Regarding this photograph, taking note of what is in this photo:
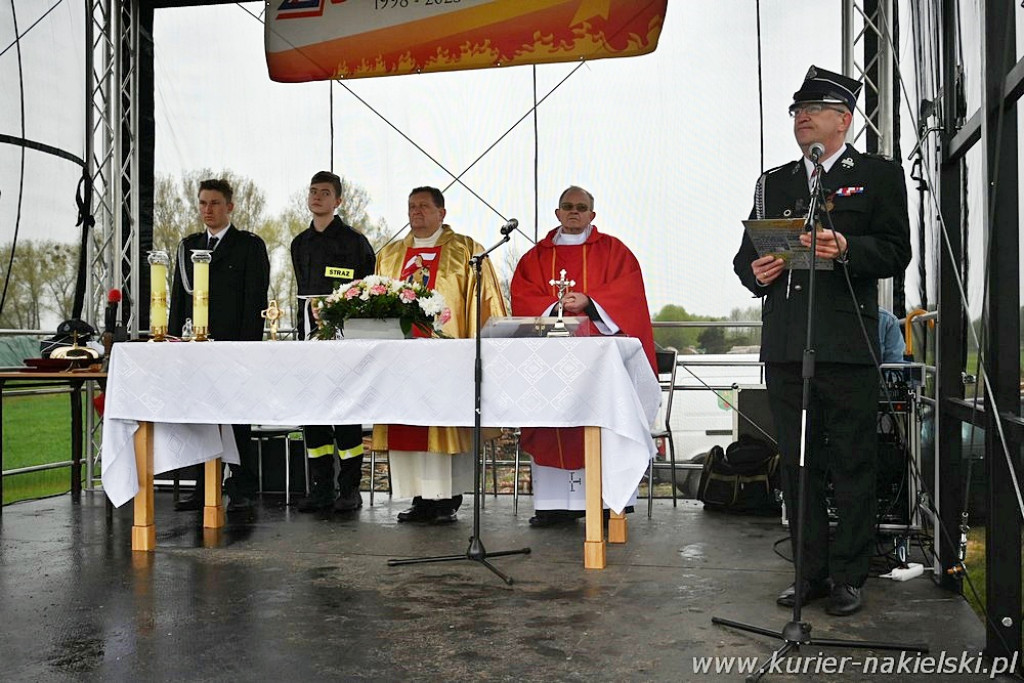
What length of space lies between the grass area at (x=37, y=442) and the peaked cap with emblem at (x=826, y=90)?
5.51 meters

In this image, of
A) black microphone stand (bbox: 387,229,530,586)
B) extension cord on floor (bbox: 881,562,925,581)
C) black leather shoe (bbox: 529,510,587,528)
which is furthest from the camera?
black leather shoe (bbox: 529,510,587,528)

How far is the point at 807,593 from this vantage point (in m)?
3.54

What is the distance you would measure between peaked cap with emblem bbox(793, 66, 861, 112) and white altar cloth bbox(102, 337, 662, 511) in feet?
3.94

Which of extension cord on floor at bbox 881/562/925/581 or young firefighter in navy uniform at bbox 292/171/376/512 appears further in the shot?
young firefighter in navy uniform at bbox 292/171/376/512

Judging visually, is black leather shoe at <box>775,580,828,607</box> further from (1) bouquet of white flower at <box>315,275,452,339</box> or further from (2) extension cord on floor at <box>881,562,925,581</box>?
(1) bouquet of white flower at <box>315,275,452,339</box>

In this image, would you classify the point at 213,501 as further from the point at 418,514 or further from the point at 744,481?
the point at 744,481

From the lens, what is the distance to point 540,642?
120 inches

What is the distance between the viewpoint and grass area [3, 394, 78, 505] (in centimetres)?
694

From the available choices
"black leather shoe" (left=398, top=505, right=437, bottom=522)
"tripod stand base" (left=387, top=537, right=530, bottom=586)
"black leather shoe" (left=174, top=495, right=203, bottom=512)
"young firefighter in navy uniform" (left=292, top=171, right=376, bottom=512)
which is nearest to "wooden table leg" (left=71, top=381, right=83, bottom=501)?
"black leather shoe" (left=174, top=495, right=203, bottom=512)

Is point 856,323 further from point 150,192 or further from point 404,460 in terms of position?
A: point 150,192

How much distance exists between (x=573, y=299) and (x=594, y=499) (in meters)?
1.19

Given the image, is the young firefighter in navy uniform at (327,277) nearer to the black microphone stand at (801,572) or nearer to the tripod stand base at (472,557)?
the tripod stand base at (472,557)

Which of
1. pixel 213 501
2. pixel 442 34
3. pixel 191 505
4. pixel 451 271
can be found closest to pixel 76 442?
pixel 191 505

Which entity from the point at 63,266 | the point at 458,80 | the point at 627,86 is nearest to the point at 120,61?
the point at 63,266
